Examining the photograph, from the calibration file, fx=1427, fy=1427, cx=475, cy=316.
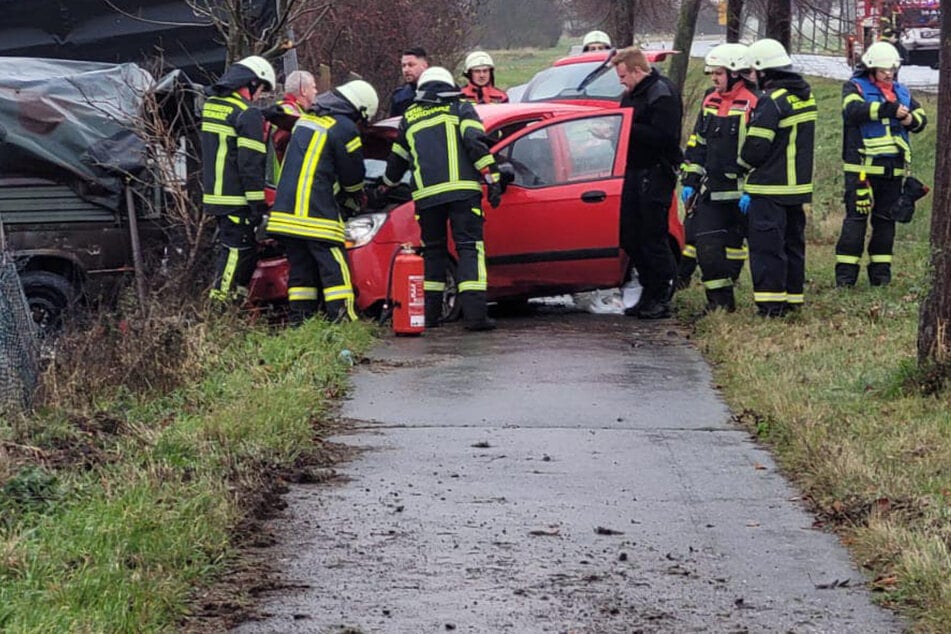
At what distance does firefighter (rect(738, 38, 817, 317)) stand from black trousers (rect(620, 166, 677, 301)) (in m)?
0.69

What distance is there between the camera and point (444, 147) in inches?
381

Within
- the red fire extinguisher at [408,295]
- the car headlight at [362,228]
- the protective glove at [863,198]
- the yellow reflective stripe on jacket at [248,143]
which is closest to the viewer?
the red fire extinguisher at [408,295]

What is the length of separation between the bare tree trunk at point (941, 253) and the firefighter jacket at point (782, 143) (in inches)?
77.3

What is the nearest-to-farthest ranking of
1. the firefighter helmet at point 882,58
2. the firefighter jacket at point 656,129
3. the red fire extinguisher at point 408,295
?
the red fire extinguisher at point 408,295, the firefighter jacket at point 656,129, the firefighter helmet at point 882,58

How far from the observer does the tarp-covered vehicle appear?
1022 cm

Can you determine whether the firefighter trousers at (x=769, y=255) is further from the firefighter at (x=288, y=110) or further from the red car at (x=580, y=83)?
the firefighter at (x=288, y=110)

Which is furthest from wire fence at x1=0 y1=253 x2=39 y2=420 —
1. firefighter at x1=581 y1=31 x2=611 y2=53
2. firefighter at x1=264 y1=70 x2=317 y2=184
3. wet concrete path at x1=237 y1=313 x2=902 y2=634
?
firefighter at x1=581 y1=31 x2=611 y2=53

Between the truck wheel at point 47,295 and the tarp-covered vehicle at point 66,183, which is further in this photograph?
the tarp-covered vehicle at point 66,183

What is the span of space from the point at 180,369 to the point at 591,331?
3.39 meters

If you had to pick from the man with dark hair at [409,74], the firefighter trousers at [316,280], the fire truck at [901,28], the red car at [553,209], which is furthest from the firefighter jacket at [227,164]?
the fire truck at [901,28]

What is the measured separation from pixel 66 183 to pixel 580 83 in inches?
212

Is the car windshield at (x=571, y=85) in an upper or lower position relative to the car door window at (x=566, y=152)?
upper

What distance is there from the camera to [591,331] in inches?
399

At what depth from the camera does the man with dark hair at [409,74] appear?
11.9 m
